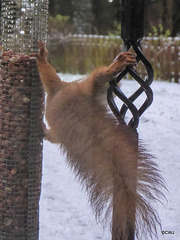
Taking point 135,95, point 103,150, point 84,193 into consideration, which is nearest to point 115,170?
point 103,150

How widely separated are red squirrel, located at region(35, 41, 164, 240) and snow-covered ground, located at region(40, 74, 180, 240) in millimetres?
261

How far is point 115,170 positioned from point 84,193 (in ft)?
1.79

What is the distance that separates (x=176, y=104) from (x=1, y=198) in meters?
0.67

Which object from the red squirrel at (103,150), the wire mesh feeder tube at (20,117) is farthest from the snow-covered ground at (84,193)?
the red squirrel at (103,150)

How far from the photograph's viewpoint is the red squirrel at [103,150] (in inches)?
44.9

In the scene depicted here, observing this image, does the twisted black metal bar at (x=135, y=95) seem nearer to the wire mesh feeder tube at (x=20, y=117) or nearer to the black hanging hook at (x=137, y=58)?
the black hanging hook at (x=137, y=58)

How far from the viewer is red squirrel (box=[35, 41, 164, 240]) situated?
114cm

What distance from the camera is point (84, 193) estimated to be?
5.52 feet

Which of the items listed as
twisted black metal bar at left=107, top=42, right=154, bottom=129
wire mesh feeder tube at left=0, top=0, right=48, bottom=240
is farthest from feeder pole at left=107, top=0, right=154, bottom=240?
wire mesh feeder tube at left=0, top=0, right=48, bottom=240

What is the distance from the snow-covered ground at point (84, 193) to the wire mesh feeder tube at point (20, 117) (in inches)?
5.2

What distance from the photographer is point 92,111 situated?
1255mm

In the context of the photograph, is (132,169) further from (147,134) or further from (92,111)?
(147,134)

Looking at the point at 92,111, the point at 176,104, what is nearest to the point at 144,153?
the point at 92,111

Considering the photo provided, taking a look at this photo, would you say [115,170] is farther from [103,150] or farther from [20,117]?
[20,117]
